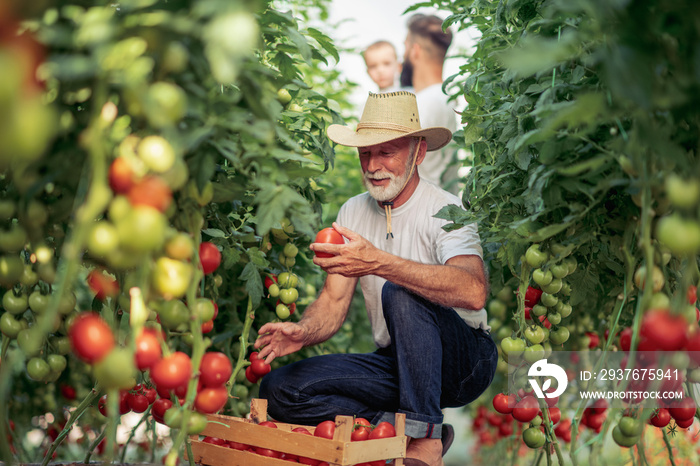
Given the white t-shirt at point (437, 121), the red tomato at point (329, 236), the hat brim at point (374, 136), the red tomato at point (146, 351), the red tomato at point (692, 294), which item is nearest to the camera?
the red tomato at point (146, 351)

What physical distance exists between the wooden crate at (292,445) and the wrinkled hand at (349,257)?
0.47m

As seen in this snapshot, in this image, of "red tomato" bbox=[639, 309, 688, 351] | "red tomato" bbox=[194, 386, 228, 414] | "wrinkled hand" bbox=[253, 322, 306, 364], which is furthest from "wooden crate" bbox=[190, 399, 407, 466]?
"red tomato" bbox=[639, 309, 688, 351]

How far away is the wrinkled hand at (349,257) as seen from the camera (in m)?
1.86

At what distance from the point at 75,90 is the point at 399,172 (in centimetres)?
158

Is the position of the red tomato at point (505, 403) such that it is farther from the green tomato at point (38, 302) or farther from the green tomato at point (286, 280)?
the green tomato at point (38, 302)

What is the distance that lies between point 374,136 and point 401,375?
36.7 inches

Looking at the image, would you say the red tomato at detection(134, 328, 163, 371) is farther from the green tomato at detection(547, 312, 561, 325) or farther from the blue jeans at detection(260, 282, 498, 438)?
the green tomato at detection(547, 312, 561, 325)

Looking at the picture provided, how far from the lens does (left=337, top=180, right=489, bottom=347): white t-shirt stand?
Answer: 2.30 metres

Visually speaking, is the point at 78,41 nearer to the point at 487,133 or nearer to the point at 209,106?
the point at 209,106

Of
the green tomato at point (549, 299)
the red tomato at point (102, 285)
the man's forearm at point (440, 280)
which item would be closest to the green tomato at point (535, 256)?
the green tomato at point (549, 299)

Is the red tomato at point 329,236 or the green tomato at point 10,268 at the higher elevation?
the green tomato at point 10,268

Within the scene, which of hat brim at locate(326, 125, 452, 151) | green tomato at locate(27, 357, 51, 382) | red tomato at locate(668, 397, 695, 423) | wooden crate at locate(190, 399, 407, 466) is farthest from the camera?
hat brim at locate(326, 125, 452, 151)

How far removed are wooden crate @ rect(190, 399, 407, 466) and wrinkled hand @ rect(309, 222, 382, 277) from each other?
0.47 metres

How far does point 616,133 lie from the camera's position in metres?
1.24
